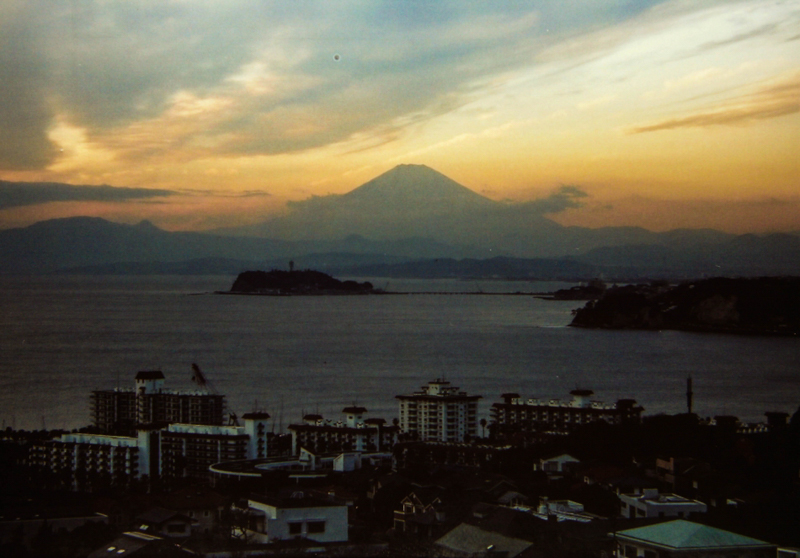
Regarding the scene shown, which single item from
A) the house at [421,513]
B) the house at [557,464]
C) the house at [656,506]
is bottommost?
the house at [557,464]

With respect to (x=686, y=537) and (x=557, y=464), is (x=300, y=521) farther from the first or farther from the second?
(x=557, y=464)

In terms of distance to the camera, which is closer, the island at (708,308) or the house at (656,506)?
the house at (656,506)

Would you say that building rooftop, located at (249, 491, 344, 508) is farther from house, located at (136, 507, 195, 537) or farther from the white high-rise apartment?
the white high-rise apartment

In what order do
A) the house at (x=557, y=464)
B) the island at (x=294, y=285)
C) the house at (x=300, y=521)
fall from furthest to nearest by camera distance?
1. the island at (x=294, y=285)
2. the house at (x=557, y=464)
3. the house at (x=300, y=521)

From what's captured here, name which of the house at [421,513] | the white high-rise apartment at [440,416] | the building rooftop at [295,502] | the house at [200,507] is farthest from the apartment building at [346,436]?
the building rooftop at [295,502]

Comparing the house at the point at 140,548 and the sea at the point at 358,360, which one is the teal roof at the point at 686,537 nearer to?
the house at the point at 140,548

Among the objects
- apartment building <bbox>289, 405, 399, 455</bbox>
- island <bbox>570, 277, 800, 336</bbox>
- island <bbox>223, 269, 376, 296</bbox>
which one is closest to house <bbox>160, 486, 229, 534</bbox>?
apartment building <bbox>289, 405, 399, 455</bbox>

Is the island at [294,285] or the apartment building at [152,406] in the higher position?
the island at [294,285]

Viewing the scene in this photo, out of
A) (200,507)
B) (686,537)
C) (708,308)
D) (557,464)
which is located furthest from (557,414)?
(708,308)
